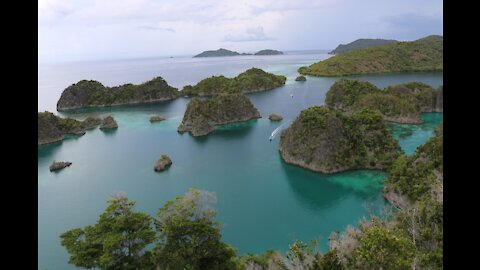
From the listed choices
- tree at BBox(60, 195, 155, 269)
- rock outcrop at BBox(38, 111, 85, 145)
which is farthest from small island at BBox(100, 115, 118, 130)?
tree at BBox(60, 195, 155, 269)

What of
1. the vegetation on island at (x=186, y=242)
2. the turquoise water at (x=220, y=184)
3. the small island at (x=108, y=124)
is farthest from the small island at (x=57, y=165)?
the vegetation on island at (x=186, y=242)

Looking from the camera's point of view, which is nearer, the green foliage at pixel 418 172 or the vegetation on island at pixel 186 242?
the vegetation on island at pixel 186 242

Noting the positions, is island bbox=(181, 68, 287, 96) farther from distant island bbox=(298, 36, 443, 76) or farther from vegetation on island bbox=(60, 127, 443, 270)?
vegetation on island bbox=(60, 127, 443, 270)

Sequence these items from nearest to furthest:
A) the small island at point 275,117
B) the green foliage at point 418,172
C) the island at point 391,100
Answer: the green foliage at point 418,172 < the island at point 391,100 < the small island at point 275,117

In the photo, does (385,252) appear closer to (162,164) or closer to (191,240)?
(191,240)

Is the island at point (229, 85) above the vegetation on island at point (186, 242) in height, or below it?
above

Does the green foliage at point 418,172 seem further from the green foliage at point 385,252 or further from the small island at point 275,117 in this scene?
the small island at point 275,117

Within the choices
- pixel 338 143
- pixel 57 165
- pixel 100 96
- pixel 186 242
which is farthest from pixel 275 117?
pixel 100 96
